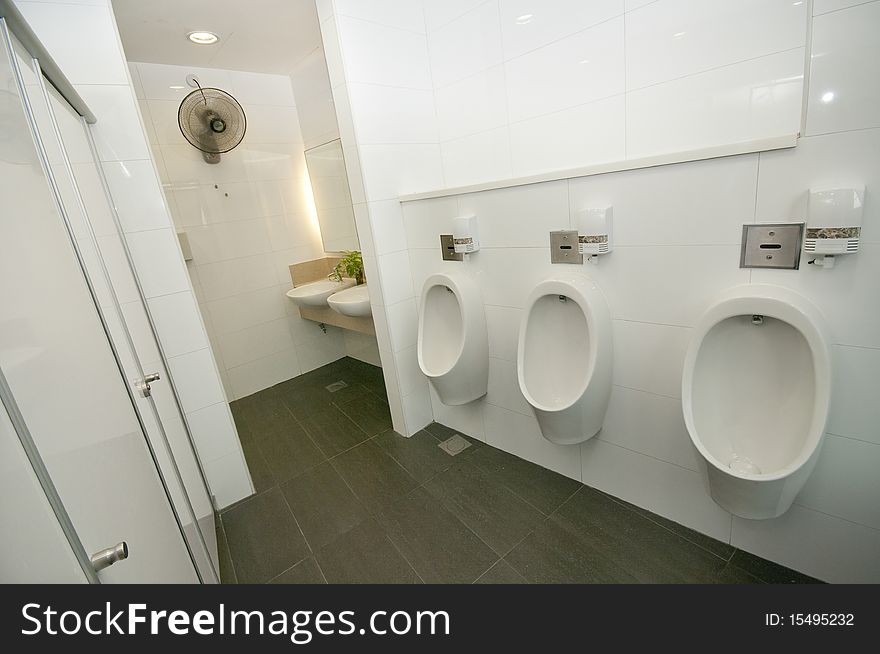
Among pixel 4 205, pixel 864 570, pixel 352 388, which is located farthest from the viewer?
pixel 352 388

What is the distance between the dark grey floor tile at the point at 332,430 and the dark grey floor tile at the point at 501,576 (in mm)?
1206

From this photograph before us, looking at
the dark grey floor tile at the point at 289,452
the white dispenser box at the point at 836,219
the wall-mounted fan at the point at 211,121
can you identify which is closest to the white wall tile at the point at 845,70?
the white dispenser box at the point at 836,219

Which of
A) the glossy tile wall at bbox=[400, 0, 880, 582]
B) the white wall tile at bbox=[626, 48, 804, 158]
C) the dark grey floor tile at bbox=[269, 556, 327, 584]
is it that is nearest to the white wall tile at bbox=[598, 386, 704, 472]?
the glossy tile wall at bbox=[400, 0, 880, 582]

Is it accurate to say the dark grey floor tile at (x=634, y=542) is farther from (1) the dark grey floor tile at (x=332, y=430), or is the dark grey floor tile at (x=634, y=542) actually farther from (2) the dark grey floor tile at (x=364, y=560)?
(1) the dark grey floor tile at (x=332, y=430)

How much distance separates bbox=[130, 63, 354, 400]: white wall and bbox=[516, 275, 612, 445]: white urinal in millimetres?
2521

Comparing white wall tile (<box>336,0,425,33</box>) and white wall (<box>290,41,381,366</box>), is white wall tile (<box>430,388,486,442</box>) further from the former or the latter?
white wall tile (<box>336,0,425,33</box>)

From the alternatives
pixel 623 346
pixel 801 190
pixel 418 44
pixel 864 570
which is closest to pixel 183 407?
pixel 623 346

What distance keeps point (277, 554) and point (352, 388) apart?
1598mm

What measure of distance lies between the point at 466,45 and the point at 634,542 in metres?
2.38

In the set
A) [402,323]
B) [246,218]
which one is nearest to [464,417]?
[402,323]

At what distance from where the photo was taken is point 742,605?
3.79 ft

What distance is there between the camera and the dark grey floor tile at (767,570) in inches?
51.5

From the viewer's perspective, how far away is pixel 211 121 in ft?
8.97

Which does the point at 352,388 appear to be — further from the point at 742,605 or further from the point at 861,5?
the point at 861,5
